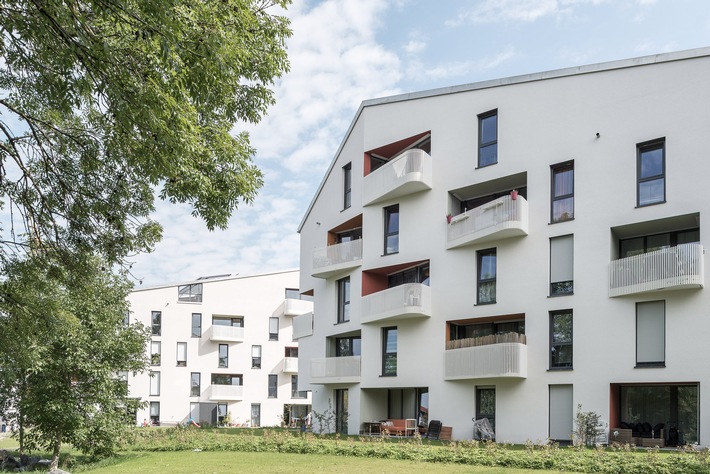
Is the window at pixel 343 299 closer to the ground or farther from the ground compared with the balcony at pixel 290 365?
farther from the ground

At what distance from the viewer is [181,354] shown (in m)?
58.1

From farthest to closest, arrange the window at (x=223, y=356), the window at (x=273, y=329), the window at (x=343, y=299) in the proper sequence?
the window at (x=273, y=329) → the window at (x=223, y=356) → the window at (x=343, y=299)

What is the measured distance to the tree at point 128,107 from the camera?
24.5 ft

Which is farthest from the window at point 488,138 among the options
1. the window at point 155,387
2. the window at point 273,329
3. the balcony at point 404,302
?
the window at point 155,387

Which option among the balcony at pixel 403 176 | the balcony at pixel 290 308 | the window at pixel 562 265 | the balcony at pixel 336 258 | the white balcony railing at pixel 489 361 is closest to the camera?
the window at pixel 562 265

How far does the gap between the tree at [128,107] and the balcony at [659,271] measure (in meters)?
14.8

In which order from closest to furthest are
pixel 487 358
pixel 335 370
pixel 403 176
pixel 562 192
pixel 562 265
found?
pixel 562 265 → pixel 562 192 → pixel 487 358 → pixel 403 176 → pixel 335 370

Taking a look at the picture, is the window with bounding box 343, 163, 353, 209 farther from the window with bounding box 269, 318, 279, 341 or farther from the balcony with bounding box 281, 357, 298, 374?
the balcony with bounding box 281, 357, 298, 374

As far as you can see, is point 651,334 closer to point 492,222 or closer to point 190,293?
point 492,222

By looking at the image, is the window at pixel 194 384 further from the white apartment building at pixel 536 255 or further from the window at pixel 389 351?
the window at pixel 389 351

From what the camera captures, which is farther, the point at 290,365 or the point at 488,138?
the point at 290,365

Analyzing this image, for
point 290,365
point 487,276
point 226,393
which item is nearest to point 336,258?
point 487,276

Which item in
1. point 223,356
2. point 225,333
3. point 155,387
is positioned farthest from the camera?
point 223,356

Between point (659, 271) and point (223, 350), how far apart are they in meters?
43.0
